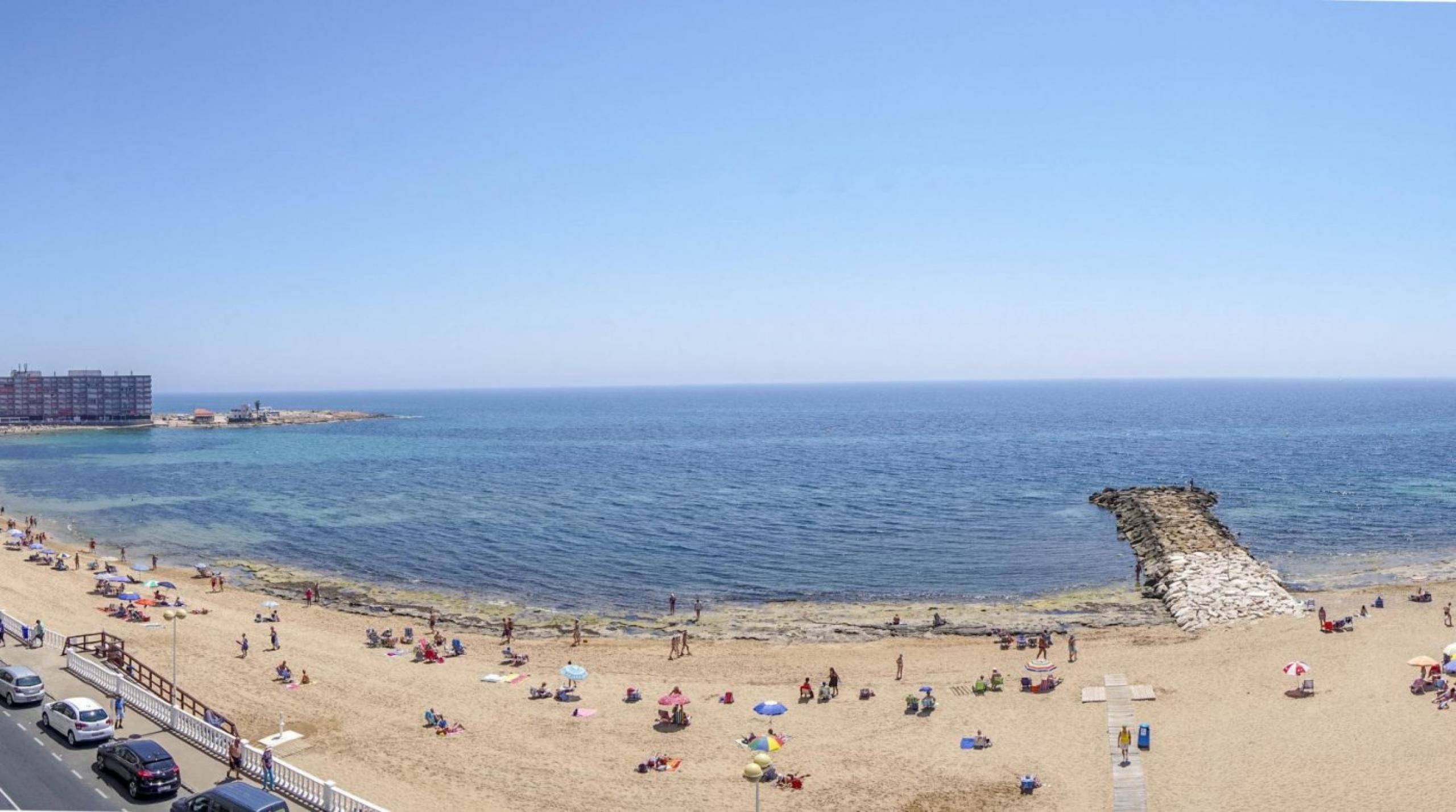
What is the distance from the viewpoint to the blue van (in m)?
18.1

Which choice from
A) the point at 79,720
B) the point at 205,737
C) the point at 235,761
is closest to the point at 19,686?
the point at 79,720

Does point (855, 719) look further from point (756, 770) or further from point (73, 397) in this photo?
point (73, 397)

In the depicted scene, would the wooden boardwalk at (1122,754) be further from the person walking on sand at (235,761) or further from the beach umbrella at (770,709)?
the person walking on sand at (235,761)

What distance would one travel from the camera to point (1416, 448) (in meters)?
116

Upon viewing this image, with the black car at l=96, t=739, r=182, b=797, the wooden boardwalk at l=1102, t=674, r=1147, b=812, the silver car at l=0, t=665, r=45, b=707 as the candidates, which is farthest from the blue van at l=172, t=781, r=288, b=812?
the wooden boardwalk at l=1102, t=674, r=1147, b=812

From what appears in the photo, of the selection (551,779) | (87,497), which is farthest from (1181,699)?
(87,497)

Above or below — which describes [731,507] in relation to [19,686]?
below

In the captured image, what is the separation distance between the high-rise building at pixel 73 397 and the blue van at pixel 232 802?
196350mm

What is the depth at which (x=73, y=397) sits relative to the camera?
18400cm

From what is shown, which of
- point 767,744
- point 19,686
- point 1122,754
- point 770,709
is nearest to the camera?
point 19,686

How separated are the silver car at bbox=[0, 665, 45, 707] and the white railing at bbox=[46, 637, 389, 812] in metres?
1.75

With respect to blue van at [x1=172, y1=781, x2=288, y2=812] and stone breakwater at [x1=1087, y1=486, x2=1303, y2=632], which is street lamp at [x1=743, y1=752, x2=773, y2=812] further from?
stone breakwater at [x1=1087, y1=486, x2=1303, y2=632]

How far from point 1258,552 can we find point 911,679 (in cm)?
3478

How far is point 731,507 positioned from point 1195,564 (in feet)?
121
